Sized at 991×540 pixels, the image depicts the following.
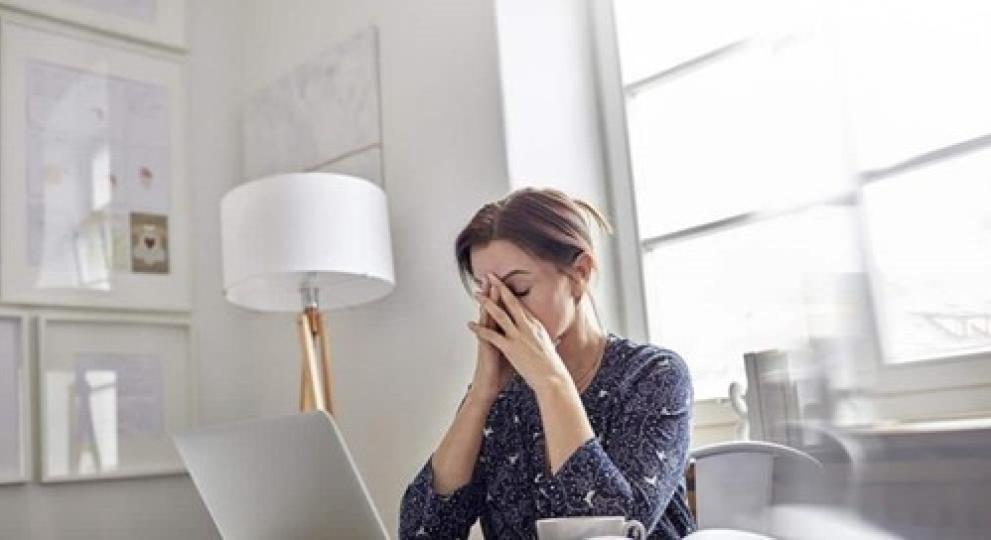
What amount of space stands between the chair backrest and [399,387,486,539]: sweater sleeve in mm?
335

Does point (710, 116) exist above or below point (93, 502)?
above

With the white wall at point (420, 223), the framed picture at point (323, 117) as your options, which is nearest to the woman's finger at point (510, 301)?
the white wall at point (420, 223)

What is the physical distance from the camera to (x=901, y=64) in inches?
63.9

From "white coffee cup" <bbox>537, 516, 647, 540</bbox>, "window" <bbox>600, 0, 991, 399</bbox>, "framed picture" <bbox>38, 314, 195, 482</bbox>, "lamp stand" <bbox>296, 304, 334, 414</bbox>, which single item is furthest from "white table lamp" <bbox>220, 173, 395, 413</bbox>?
"white coffee cup" <bbox>537, 516, 647, 540</bbox>

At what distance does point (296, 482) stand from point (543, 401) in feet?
1.17

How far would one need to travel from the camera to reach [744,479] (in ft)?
4.68

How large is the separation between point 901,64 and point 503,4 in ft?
2.69

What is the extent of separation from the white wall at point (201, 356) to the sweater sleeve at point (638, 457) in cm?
138

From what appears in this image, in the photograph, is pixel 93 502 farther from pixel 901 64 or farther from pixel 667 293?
pixel 901 64

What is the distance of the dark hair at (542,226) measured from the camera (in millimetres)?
1402

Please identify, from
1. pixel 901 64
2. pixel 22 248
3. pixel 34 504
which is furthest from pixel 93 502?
pixel 901 64

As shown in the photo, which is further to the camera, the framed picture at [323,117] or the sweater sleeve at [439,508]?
the framed picture at [323,117]

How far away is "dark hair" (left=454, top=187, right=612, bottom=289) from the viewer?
55.2 inches

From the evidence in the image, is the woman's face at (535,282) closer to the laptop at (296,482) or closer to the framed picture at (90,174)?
the laptop at (296,482)
